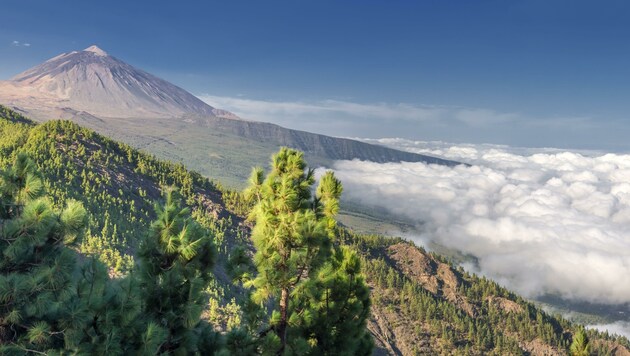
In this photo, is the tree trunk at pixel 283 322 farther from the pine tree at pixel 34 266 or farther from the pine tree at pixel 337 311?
the pine tree at pixel 34 266

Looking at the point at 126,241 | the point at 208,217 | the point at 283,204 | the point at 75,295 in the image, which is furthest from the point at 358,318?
the point at 208,217

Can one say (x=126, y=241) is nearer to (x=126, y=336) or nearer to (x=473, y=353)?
(x=126, y=336)

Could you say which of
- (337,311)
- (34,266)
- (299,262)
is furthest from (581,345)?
(34,266)

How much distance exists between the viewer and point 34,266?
11.2m

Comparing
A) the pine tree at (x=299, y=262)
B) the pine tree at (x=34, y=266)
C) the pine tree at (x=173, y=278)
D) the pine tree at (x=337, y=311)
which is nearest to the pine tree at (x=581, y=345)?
the pine tree at (x=337, y=311)

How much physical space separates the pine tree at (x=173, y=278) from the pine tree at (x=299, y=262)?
3329mm

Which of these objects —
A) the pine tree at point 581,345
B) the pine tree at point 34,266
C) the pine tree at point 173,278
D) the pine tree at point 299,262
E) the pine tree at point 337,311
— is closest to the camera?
the pine tree at point 34,266

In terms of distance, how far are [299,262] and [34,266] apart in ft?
28.5

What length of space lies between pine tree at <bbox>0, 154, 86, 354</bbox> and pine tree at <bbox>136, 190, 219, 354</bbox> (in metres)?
2.09

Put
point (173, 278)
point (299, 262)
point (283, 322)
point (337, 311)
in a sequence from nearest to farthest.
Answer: point (173, 278) < point (299, 262) < point (283, 322) < point (337, 311)

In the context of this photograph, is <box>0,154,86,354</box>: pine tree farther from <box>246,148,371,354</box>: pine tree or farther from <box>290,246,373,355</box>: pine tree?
<box>290,246,373,355</box>: pine tree

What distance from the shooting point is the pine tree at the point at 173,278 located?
40.9 feet

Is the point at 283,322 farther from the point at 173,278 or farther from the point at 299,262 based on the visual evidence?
the point at 173,278

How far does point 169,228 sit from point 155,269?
1.43 meters
